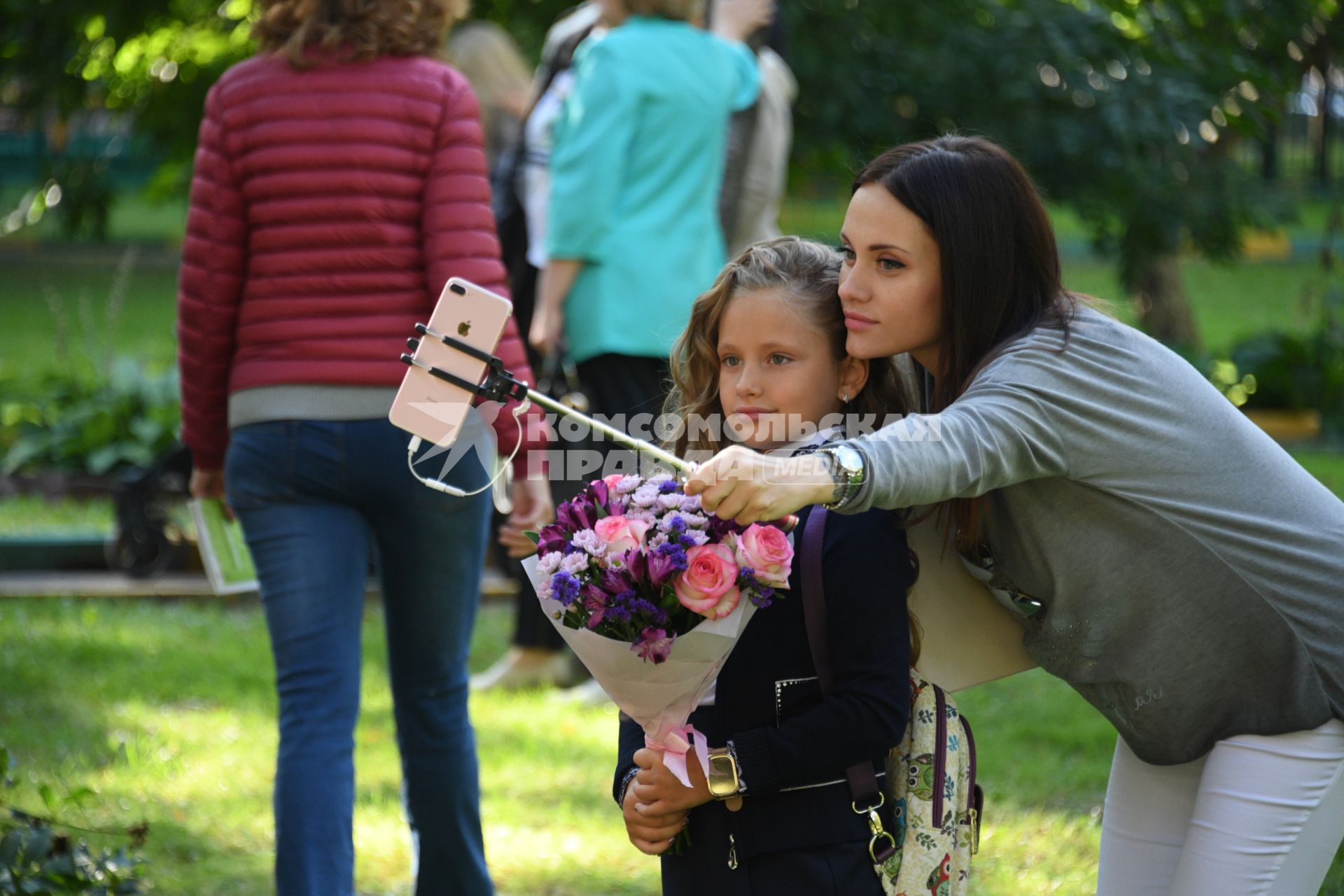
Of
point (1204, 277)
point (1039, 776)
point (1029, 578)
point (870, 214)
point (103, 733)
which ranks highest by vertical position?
point (870, 214)

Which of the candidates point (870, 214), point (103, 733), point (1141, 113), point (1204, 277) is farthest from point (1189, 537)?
point (1204, 277)

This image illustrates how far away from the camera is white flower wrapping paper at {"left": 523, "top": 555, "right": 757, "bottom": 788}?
2.06 meters

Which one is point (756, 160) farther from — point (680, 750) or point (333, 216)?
point (680, 750)

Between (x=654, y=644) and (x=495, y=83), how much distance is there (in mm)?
4266

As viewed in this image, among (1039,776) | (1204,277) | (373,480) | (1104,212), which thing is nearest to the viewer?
(373,480)

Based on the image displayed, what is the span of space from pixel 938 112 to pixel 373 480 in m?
6.81

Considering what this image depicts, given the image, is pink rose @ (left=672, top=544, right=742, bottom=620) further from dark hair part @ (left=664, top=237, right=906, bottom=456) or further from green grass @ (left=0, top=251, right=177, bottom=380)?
green grass @ (left=0, top=251, right=177, bottom=380)

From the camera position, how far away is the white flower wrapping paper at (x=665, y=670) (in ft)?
6.76

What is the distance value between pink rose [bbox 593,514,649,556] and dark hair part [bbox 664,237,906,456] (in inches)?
19.0

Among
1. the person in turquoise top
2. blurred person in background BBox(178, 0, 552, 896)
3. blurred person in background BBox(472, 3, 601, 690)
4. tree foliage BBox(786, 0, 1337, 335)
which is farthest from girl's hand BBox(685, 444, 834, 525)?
tree foliage BBox(786, 0, 1337, 335)

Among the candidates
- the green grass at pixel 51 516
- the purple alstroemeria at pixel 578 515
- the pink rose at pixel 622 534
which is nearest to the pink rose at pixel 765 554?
the pink rose at pixel 622 534

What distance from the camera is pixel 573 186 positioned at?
4.63 metres

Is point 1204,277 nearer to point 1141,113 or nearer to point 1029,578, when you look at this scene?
point 1141,113

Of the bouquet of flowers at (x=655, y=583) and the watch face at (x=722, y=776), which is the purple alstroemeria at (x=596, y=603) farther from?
the watch face at (x=722, y=776)
